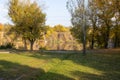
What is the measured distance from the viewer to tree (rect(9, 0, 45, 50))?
52312 millimetres

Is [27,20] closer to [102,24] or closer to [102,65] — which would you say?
[102,24]

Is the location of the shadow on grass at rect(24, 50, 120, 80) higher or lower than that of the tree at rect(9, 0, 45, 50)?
lower

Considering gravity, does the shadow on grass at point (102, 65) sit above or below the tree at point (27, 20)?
below

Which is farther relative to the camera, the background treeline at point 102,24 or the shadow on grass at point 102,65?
the background treeline at point 102,24

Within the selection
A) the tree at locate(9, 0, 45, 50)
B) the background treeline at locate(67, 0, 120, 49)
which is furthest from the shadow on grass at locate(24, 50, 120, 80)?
the tree at locate(9, 0, 45, 50)

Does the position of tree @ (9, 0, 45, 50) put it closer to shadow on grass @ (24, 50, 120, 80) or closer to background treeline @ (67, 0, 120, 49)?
background treeline @ (67, 0, 120, 49)

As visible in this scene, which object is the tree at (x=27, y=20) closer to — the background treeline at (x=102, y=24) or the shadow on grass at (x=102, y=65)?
the background treeline at (x=102, y=24)

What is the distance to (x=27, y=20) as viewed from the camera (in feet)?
171

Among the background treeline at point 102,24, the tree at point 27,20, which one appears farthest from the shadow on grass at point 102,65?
the tree at point 27,20

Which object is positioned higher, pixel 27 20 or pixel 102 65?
pixel 27 20

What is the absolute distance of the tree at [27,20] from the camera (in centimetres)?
5231

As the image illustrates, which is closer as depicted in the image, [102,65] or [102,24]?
[102,65]

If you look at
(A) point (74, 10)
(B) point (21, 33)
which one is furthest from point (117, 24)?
(B) point (21, 33)

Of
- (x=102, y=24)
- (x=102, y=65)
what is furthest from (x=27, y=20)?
(x=102, y=65)
